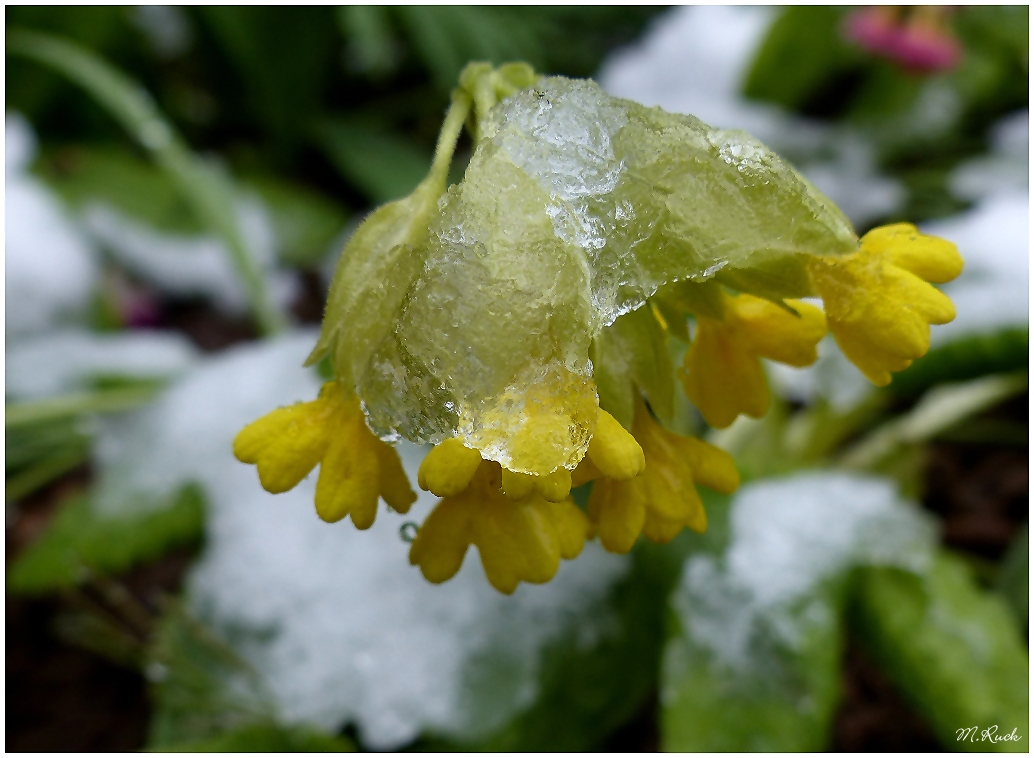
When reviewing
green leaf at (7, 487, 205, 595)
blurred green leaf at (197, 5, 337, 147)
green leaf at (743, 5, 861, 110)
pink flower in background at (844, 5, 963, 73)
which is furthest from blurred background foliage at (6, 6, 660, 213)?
green leaf at (7, 487, 205, 595)

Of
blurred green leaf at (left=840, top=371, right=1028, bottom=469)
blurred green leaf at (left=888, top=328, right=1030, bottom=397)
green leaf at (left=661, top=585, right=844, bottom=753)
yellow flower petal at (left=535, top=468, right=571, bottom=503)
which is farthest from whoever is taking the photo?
blurred green leaf at (left=840, top=371, right=1028, bottom=469)

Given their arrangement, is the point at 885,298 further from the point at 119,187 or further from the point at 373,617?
the point at 119,187

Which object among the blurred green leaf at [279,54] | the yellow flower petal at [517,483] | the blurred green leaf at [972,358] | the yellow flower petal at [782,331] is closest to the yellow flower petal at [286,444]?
the yellow flower petal at [517,483]

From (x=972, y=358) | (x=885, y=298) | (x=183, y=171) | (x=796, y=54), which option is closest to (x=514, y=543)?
(x=885, y=298)

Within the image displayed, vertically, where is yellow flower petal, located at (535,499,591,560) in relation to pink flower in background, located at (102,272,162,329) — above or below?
below

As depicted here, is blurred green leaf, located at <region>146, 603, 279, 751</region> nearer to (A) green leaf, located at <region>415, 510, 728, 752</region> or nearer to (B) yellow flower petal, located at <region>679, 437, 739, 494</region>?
(A) green leaf, located at <region>415, 510, 728, 752</region>
